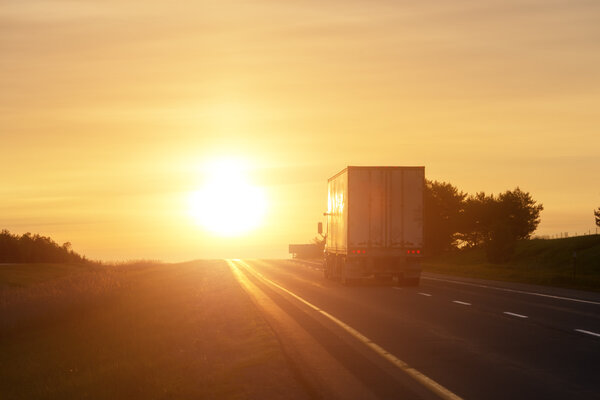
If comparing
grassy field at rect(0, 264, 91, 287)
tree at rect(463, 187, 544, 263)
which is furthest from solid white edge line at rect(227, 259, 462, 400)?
tree at rect(463, 187, 544, 263)

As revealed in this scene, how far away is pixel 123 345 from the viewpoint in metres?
13.9

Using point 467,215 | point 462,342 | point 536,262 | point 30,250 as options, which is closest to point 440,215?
point 467,215

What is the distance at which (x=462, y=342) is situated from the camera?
13469 millimetres

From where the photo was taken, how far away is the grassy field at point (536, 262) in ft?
142

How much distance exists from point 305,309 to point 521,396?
12.8 metres

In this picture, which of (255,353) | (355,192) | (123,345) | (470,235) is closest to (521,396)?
(255,353)

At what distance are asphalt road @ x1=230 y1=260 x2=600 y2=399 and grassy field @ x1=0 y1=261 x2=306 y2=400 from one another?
1363 mm

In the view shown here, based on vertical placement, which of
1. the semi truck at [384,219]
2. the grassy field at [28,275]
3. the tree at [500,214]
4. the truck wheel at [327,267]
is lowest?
the grassy field at [28,275]

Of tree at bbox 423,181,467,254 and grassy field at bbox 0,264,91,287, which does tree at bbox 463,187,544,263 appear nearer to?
tree at bbox 423,181,467,254

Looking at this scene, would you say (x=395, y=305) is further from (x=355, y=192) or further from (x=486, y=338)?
(x=355, y=192)

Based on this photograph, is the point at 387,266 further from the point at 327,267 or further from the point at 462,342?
the point at 462,342

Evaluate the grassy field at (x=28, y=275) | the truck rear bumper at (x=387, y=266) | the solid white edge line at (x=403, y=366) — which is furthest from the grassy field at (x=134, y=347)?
the grassy field at (x=28, y=275)

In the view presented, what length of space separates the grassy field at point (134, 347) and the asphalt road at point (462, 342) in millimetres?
1363

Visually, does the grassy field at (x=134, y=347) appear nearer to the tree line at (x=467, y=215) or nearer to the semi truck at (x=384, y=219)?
the semi truck at (x=384, y=219)
